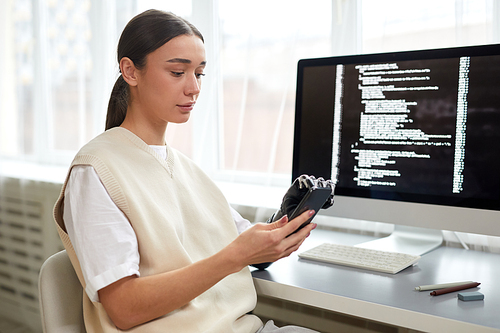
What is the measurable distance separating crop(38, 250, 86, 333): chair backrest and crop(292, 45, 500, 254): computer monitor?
652 millimetres

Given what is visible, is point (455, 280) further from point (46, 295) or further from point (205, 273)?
point (46, 295)

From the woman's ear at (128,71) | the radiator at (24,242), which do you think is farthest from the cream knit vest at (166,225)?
the radiator at (24,242)

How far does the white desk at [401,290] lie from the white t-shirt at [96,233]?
0.32 metres

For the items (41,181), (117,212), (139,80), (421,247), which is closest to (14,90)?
(41,181)

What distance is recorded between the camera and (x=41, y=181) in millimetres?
2316

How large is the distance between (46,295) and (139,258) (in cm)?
22

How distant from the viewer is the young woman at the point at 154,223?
0.80 m

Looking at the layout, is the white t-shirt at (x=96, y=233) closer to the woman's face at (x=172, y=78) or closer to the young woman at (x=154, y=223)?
the young woman at (x=154, y=223)

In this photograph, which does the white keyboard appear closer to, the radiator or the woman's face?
the woman's face

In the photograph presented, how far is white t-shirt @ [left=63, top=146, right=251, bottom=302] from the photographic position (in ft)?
2.54

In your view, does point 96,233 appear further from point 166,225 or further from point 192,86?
point 192,86

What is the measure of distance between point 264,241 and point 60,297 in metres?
0.44

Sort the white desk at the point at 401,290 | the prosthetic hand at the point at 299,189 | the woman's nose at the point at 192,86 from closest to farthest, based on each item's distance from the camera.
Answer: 1. the white desk at the point at 401,290
2. the prosthetic hand at the point at 299,189
3. the woman's nose at the point at 192,86

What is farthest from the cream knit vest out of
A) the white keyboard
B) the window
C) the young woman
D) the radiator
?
the radiator
